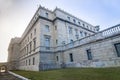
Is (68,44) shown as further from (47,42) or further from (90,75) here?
(90,75)

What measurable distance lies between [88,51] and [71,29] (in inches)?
549

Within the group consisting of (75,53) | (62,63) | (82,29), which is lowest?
(62,63)

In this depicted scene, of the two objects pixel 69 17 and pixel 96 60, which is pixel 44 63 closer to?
pixel 96 60

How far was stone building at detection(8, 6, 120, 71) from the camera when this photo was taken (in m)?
14.4

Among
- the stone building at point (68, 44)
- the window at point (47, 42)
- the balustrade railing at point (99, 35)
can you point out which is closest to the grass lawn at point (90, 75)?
the stone building at point (68, 44)

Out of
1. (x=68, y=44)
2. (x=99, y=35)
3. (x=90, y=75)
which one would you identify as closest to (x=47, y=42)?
(x=68, y=44)

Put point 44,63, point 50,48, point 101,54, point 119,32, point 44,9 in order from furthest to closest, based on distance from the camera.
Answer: point 44,9 → point 50,48 → point 44,63 → point 101,54 → point 119,32

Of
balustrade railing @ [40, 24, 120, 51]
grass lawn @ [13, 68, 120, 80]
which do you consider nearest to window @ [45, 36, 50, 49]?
balustrade railing @ [40, 24, 120, 51]

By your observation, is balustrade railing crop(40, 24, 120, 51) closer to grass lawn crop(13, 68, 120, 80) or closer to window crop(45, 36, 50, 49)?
window crop(45, 36, 50, 49)

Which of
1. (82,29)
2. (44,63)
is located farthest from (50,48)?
(82,29)

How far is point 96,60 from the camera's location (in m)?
15.8

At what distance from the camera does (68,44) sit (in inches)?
897

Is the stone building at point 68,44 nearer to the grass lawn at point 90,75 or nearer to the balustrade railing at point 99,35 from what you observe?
the balustrade railing at point 99,35

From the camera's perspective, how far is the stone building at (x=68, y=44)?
14.4m
